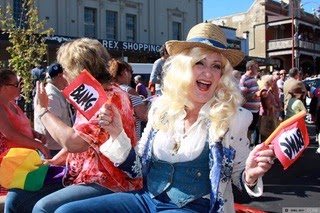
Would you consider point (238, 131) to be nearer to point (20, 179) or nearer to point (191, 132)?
point (191, 132)

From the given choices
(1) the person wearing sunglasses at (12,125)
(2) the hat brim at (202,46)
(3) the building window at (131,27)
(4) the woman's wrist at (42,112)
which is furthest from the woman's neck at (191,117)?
(3) the building window at (131,27)

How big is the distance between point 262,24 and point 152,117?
4075 cm

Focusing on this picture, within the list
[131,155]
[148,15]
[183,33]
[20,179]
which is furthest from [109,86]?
[183,33]

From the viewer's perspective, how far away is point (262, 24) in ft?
135

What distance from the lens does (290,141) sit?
1.93m

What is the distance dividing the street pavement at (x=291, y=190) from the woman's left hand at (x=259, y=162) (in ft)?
6.97

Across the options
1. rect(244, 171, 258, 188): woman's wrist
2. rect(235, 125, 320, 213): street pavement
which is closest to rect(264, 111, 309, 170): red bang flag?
rect(244, 171, 258, 188): woman's wrist

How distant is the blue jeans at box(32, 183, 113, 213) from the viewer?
2.46 m

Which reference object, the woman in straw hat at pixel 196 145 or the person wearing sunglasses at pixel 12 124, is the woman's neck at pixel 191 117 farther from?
the person wearing sunglasses at pixel 12 124

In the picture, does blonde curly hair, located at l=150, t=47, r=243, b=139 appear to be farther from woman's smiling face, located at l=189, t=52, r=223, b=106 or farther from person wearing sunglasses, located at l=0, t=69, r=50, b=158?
person wearing sunglasses, located at l=0, t=69, r=50, b=158

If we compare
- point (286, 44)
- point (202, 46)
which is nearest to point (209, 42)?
point (202, 46)

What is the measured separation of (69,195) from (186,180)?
0.76 m

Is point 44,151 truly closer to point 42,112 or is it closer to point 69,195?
point 42,112

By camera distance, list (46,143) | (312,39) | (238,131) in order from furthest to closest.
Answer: (312,39)
(46,143)
(238,131)
